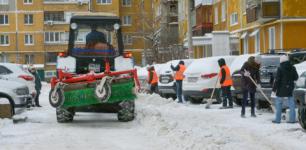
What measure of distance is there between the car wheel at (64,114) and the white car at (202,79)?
7.50 m

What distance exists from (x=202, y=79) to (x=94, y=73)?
7781mm

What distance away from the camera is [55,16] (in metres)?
83.5

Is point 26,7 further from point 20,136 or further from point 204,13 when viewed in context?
point 20,136

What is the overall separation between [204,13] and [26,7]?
100.0 ft

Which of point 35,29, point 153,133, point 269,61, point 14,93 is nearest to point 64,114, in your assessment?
point 14,93

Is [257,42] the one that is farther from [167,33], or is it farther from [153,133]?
[153,133]

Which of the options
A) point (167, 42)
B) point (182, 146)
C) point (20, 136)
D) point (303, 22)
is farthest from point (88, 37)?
point (167, 42)

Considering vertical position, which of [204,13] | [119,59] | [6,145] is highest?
[204,13]

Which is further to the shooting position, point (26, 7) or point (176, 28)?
point (26, 7)

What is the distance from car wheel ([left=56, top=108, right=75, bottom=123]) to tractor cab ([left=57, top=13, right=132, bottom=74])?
4.36ft

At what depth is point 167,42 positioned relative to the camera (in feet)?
194

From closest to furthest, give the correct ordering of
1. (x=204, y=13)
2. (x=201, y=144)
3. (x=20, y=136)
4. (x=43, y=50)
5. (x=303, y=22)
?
(x=201, y=144) → (x=20, y=136) → (x=303, y=22) → (x=204, y=13) → (x=43, y=50)

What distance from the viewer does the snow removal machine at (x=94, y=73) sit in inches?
646

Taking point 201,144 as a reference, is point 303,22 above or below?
above
